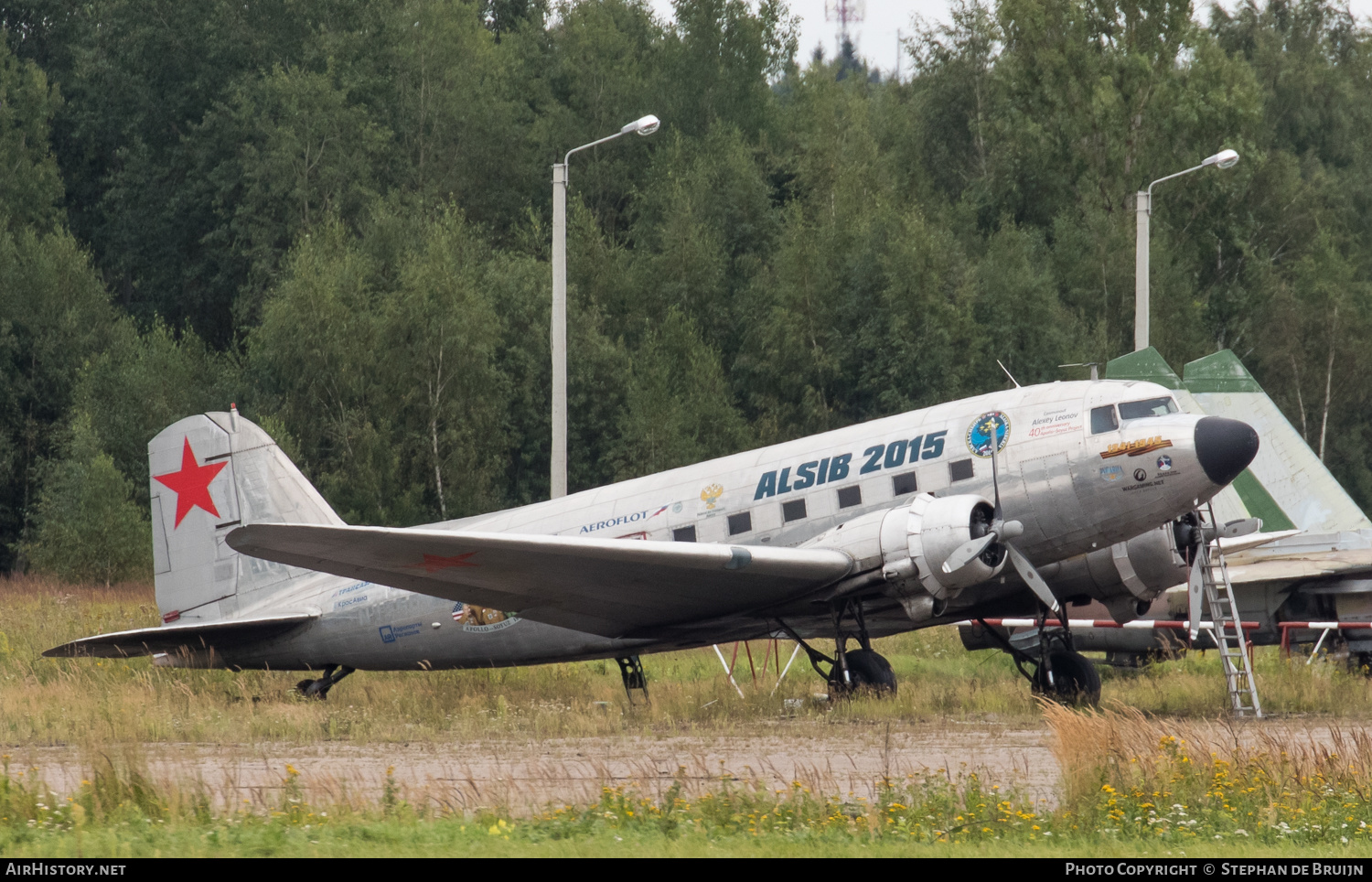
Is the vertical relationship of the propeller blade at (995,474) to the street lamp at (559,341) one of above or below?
below

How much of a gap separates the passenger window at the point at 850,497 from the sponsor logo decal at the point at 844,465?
0.15m

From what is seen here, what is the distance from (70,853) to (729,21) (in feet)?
171

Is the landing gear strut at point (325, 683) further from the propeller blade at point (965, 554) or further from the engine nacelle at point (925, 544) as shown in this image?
the propeller blade at point (965, 554)

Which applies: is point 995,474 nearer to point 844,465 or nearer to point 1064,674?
point 844,465

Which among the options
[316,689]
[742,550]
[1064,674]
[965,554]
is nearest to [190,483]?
[316,689]

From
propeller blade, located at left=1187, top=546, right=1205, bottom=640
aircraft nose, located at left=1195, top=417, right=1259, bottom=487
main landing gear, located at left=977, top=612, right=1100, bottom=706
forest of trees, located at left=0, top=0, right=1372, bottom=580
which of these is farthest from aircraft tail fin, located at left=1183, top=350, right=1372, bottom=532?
forest of trees, located at left=0, top=0, right=1372, bottom=580

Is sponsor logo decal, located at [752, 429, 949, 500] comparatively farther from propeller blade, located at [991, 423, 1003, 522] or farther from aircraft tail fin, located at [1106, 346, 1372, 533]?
aircraft tail fin, located at [1106, 346, 1372, 533]

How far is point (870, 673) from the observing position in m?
15.1

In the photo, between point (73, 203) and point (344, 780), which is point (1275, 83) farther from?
point (344, 780)

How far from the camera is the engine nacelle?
14.3 m


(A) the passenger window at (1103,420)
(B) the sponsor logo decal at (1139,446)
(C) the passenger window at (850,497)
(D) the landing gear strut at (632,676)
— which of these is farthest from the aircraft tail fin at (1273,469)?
(D) the landing gear strut at (632,676)

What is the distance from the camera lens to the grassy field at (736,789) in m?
8.15

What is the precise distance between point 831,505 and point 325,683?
6.60 meters

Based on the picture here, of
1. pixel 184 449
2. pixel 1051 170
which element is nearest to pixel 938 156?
pixel 1051 170
